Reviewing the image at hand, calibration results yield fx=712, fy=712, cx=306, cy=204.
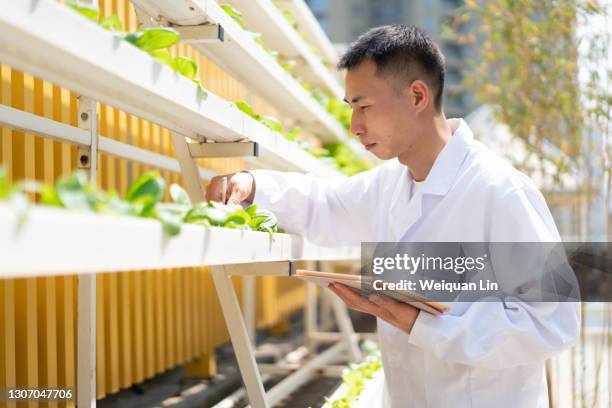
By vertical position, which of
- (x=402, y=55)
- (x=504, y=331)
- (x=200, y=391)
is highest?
(x=402, y=55)

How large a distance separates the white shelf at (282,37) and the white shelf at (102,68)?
105cm

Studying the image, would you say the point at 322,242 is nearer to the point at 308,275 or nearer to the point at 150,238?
the point at 308,275

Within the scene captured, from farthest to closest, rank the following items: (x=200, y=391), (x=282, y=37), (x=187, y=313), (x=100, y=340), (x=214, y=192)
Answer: (x=187, y=313) → (x=200, y=391) → (x=282, y=37) → (x=100, y=340) → (x=214, y=192)

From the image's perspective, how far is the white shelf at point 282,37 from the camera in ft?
9.34

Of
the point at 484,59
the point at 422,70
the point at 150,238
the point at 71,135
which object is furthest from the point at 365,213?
the point at 484,59

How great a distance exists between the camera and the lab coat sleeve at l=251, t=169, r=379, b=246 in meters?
2.29

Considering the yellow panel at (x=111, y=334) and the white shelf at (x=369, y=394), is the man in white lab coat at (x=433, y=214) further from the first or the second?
the yellow panel at (x=111, y=334)

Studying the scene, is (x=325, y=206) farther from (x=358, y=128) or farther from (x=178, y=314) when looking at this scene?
(x=178, y=314)

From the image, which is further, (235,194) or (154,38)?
(235,194)

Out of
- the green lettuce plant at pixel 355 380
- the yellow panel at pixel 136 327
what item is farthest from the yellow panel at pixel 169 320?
the green lettuce plant at pixel 355 380

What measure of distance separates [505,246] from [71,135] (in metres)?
1.22

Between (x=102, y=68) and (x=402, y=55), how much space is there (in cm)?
112
